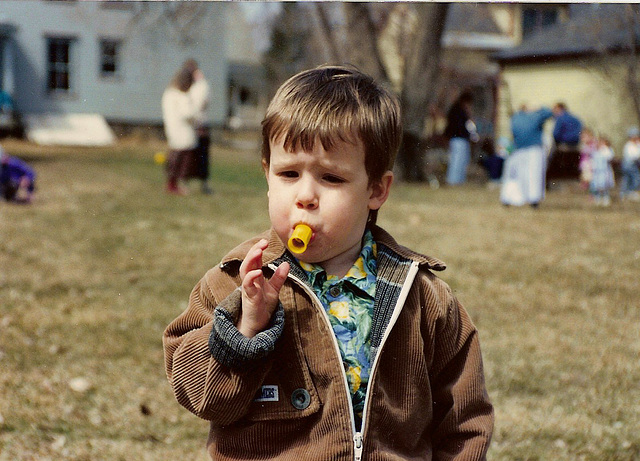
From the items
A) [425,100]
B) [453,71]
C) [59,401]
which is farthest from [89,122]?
[59,401]

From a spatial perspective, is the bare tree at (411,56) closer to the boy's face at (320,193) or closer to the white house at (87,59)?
the white house at (87,59)

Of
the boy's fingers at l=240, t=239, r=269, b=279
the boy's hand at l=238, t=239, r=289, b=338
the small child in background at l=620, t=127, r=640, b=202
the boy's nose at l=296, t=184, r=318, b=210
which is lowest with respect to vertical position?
the small child in background at l=620, t=127, r=640, b=202

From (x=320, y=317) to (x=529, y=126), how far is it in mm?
11151

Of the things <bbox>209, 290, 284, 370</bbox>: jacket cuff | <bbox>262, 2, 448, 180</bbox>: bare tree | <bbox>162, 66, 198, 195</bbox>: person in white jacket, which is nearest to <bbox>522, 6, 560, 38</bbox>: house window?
<bbox>262, 2, 448, 180</bbox>: bare tree

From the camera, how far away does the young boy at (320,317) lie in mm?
1858

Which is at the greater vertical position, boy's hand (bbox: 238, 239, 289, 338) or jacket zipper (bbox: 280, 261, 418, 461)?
boy's hand (bbox: 238, 239, 289, 338)

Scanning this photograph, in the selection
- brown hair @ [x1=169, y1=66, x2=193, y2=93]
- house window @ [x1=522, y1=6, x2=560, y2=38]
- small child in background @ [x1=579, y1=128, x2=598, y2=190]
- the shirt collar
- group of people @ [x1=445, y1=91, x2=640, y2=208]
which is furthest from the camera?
house window @ [x1=522, y1=6, x2=560, y2=38]

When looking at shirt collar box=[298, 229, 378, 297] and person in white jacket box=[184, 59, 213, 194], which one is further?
person in white jacket box=[184, 59, 213, 194]

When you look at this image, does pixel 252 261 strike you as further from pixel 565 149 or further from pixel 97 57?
pixel 97 57

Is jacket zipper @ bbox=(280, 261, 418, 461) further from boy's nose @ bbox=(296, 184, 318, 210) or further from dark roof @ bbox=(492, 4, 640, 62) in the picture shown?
dark roof @ bbox=(492, 4, 640, 62)

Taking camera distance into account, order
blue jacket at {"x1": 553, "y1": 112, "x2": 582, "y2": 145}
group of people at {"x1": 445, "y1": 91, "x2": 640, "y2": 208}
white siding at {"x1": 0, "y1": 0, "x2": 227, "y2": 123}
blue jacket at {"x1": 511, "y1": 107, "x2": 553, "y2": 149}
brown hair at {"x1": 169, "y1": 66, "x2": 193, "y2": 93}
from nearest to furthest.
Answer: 1. brown hair at {"x1": 169, "y1": 66, "x2": 193, "y2": 93}
2. blue jacket at {"x1": 511, "y1": 107, "x2": 553, "y2": 149}
3. group of people at {"x1": 445, "y1": 91, "x2": 640, "y2": 208}
4. blue jacket at {"x1": 553, "y1": 112, "x2": 582, "y2": 145}
5. white siding at {"x1": 0, "y1": 0, "x2": 227, "y2": 123}

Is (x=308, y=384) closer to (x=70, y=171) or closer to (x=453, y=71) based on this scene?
(x=70, y=171)

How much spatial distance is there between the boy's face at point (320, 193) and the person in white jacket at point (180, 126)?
10193mm

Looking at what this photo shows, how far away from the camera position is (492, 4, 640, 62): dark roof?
17250 millimetres
